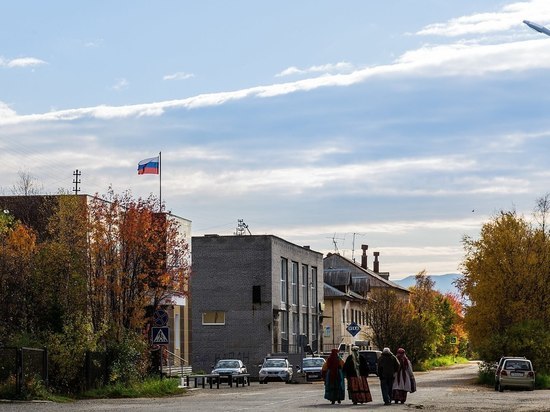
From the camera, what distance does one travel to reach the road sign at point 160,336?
42688 millimetres

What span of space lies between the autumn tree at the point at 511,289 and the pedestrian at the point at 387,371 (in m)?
21.4

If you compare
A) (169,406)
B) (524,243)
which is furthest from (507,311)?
(169,406)

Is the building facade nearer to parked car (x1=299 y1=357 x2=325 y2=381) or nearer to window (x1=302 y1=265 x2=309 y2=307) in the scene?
window (x1=302 y1=265 x2=309 y2=307)

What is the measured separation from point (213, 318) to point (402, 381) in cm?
4489

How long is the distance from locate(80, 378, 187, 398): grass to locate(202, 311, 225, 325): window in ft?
116

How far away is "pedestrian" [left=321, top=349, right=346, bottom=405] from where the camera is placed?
1489 inches

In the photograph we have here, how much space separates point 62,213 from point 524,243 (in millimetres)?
23724

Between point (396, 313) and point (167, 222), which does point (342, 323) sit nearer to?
point (396, 313)

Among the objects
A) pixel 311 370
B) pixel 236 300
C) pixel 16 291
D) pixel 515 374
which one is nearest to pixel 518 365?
pixel 515 374

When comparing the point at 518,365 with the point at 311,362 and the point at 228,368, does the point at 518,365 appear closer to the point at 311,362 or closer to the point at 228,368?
the point at 228,368

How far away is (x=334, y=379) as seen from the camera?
125ft

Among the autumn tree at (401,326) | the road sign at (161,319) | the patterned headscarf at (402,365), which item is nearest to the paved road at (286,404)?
the patterned headscarf at (402,365)

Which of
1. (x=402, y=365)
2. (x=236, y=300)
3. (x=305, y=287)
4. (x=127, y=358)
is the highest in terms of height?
(x=305, y=287)

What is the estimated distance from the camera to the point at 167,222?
160 ft
